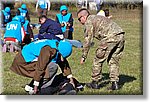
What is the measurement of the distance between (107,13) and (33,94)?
1817mm

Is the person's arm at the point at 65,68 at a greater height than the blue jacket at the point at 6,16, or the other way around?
the blue jacket at the point at 6,16

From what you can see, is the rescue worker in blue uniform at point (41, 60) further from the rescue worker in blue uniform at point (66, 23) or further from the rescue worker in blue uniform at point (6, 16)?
the rescue worker in blue uniform at point (66, 23)

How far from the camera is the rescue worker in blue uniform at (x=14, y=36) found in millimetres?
8367

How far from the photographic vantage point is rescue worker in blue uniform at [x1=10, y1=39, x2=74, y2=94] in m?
5.35

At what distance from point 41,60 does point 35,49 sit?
207 mm

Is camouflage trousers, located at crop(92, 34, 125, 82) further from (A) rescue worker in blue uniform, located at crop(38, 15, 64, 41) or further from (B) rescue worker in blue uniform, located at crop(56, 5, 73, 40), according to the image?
(B) rescue worker in blue uniform, located at crop(56, 5, 73, 40)

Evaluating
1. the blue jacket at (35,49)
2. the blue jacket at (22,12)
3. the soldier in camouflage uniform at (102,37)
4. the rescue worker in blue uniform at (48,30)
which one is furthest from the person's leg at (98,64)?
the blue jacket at (22,12)

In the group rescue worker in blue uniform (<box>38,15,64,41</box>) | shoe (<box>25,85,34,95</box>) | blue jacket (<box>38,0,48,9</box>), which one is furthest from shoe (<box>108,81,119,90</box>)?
blue jacket (<box>38,0,48,9</box>)

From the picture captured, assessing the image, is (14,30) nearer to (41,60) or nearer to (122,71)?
(122,71)

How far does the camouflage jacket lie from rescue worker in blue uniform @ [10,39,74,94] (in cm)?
27

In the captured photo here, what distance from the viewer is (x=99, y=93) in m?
5.78

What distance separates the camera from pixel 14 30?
8422mm

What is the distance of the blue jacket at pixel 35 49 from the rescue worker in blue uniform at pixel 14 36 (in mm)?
Answer: 2730

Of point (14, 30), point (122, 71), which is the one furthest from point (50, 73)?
point (14, 30)
